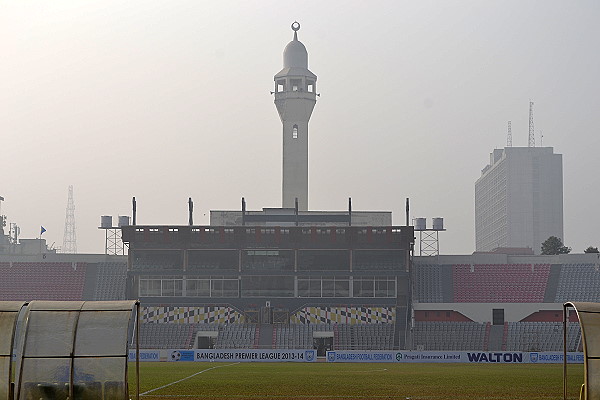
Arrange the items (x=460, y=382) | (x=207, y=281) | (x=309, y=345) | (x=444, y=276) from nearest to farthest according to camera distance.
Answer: (x=460, y=382) → (x=309, y=345) → (x=207, y=281) → (x=444, y=276)

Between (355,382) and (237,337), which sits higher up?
(355,382)

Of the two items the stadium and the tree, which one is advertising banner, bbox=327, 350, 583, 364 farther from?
the tree

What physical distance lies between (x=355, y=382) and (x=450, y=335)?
45535 millimetres

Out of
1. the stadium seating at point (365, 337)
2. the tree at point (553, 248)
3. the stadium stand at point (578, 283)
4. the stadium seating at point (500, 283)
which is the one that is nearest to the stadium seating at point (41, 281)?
the stadium seating at point (365, 337)

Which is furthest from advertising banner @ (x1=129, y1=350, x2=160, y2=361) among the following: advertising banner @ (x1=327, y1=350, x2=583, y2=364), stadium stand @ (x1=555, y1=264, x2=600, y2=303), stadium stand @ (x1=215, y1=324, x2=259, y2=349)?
stadium stand @ (x1=555, y1=264, x2=600, y2=303)

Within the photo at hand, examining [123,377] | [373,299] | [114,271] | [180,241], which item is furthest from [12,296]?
[123,377]

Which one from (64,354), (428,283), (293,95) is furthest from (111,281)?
(64,354)

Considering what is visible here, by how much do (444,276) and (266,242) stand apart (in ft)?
68.1

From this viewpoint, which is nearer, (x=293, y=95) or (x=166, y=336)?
(x=166, y=336)

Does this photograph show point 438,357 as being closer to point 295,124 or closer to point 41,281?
point 41,281

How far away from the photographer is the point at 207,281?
10144cm

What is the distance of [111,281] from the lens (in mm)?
108750

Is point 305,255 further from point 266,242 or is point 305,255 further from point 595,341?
point 595,341

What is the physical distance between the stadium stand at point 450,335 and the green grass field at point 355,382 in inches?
894
